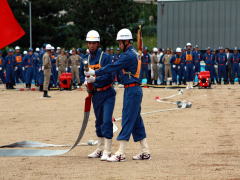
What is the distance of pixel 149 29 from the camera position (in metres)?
58.3

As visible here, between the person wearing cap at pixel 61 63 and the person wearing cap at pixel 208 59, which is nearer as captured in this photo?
the person wearing cap at pixel 61 63

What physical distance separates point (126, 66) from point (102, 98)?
769 millimetres

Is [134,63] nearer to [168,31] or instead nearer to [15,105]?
[15,105]

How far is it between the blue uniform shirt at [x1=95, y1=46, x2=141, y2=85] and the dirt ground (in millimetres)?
1298

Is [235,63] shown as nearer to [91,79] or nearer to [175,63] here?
[175,63]

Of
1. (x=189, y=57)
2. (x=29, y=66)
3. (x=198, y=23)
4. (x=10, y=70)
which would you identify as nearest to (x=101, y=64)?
(x=10, y=70)

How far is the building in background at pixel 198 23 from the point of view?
37.1 meters

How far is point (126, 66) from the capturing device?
10117 millimetres

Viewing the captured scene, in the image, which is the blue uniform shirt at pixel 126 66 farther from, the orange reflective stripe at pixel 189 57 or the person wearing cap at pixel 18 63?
the orange reflective stripe at pixel 189 57

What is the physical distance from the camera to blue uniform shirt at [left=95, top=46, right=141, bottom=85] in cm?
1006

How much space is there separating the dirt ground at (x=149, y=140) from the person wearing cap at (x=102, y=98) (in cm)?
33

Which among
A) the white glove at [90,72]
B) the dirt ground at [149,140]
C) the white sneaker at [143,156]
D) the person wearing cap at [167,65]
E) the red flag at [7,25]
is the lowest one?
the dirt ground at [149,140]

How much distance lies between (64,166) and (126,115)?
130 cm

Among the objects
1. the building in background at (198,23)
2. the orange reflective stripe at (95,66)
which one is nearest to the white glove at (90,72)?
A: the orange reflective stripe at (95,66)
